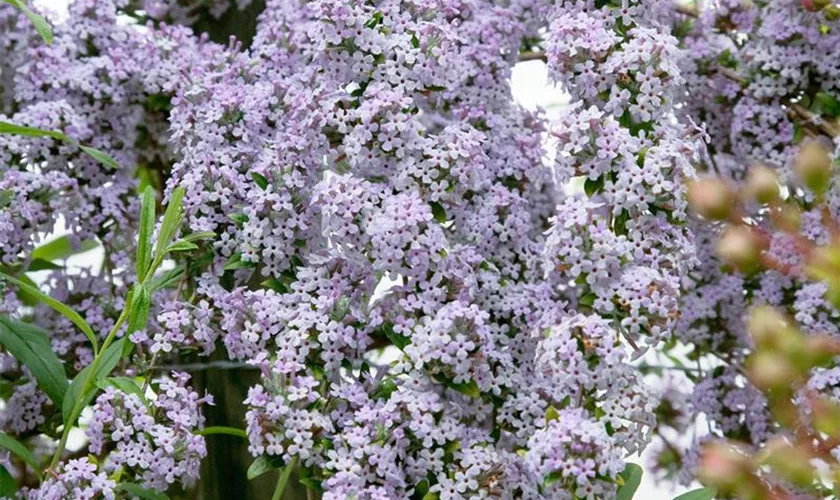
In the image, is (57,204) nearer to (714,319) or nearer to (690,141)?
(690,141)

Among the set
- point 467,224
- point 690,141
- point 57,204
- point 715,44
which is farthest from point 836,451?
point 57,204

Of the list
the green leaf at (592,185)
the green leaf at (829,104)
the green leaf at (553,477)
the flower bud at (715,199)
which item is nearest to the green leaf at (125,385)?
the green leaf at (553,477)

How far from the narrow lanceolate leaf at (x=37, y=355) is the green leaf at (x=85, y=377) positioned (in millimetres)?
31

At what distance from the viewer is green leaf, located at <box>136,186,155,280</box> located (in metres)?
1.63

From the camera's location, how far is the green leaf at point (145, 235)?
5.34ft

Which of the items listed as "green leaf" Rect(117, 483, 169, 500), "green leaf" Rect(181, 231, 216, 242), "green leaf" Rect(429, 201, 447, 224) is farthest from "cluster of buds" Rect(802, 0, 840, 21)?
"green leaf" Rect(117, 483, 169, 500)

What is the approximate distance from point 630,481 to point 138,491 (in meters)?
0.61

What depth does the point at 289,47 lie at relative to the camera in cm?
200

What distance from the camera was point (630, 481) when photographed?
1.58 m

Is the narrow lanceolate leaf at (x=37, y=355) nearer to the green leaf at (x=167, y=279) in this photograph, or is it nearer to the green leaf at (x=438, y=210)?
the green leaf at (x=167, y=279)

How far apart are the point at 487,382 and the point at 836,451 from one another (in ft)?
1.48

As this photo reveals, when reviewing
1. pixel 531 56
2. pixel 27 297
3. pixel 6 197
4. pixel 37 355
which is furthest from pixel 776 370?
pixel 27 297

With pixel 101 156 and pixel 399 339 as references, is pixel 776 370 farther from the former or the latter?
pixel 101 156

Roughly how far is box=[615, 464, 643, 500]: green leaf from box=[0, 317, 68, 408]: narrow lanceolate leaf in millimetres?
743
